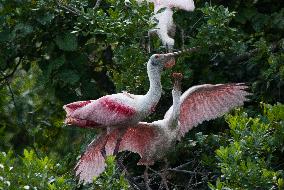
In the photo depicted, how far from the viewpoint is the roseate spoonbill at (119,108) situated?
7680 mm

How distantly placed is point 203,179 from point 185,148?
0.36m

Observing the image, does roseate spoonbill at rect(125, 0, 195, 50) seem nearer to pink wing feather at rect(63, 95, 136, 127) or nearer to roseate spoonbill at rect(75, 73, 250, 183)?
roseate spoonbill at rect(75, 73, 250, 183)

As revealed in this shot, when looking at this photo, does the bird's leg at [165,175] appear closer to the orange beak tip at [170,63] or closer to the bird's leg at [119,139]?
the bird's leg at [119,139]

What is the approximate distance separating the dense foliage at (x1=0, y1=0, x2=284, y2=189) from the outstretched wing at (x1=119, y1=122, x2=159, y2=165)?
0.50 ft

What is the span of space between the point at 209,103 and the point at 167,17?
2.72ft

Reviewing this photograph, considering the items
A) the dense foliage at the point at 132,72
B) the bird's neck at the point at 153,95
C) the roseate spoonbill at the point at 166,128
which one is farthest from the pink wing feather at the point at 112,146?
the bird's neck at the point at 153,95

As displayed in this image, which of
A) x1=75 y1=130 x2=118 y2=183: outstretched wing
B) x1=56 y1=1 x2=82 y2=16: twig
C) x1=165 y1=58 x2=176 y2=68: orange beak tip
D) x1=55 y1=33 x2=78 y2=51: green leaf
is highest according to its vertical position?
x1=56 y1=1 x2=82 y2=16: twig

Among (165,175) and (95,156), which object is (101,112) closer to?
(95,156)

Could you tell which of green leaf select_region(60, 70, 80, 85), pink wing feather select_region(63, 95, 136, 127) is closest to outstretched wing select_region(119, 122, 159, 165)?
pink wing feather select_region(63, 95, 136, 127)

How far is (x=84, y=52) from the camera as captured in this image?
9.01 metres

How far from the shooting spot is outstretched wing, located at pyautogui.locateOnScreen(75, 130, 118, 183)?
7871 mm

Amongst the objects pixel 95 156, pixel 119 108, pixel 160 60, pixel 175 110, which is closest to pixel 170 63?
pixel 160 60

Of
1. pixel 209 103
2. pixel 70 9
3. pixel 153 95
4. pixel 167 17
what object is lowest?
pixel 209 103

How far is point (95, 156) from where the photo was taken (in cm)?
810
